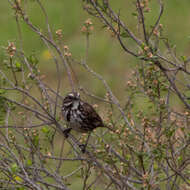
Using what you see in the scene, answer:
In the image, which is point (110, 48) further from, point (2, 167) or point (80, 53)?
point (2, 167)

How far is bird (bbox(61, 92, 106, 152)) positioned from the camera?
6.49m

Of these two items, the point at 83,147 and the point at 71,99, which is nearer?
the point at 83,147

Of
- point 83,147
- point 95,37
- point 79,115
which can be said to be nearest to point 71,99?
point 79,115

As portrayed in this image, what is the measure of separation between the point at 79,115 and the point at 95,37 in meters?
7.15

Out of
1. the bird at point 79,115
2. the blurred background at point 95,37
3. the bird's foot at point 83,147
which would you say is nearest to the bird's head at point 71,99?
the bird at point 79,115

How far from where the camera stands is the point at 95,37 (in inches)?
535

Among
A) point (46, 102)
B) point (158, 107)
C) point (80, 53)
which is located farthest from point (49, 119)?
point (80, 53)

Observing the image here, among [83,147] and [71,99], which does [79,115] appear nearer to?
[71,99]

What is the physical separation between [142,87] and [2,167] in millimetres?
1960

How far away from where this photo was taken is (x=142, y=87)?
605cm

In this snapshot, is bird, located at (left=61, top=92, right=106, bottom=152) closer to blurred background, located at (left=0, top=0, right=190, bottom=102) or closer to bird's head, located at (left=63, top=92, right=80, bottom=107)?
bird's head, located at (left=63, top=92, right=80, bottom=107)

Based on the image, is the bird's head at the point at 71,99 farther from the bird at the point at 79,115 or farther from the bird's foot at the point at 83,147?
the bird's foot at the point at 83,147

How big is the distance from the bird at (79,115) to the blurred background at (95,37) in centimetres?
480

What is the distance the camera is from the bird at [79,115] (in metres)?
6.49
